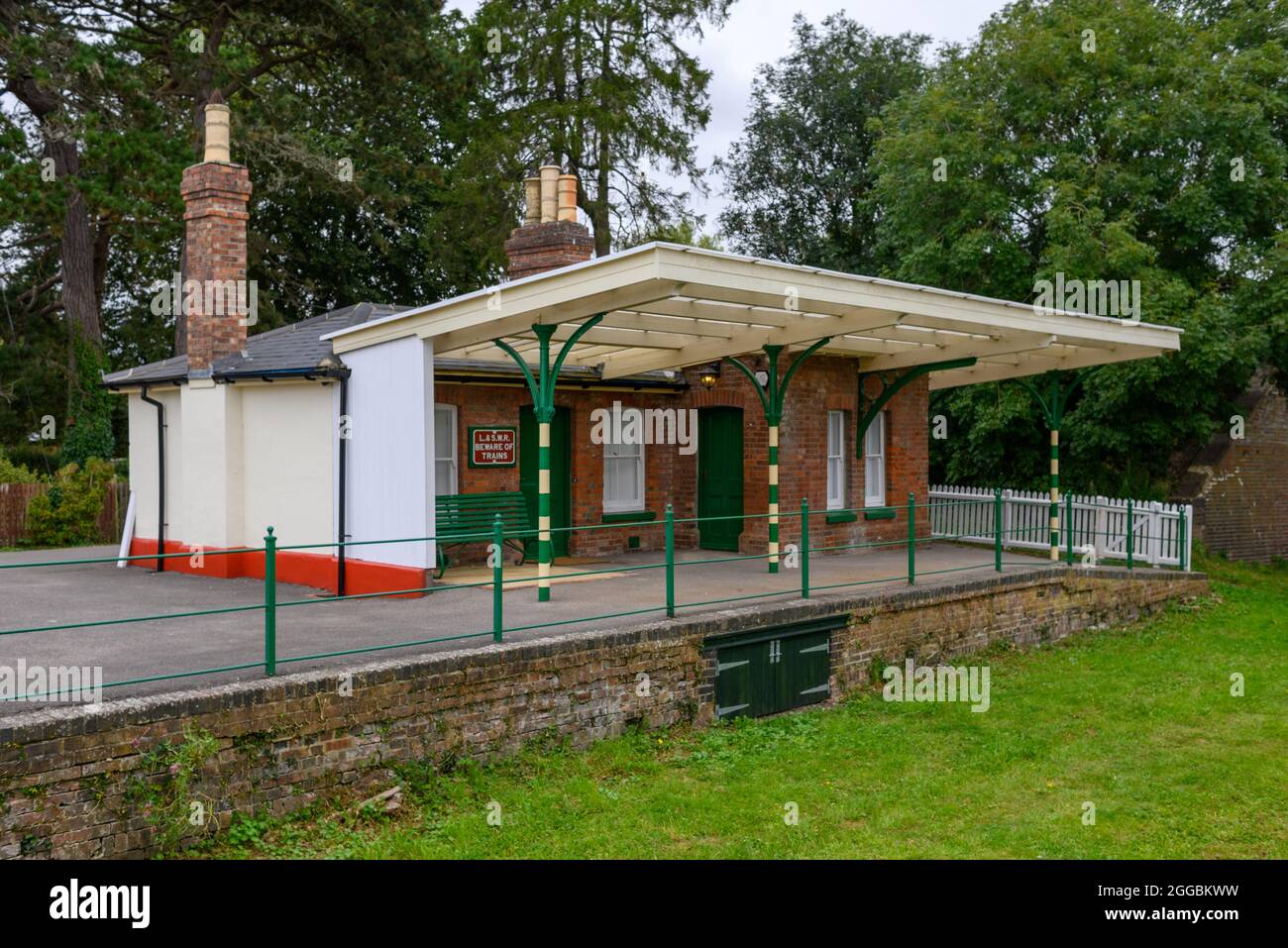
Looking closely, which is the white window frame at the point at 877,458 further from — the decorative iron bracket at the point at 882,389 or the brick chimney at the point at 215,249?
the brick chimney at the point at 215,249

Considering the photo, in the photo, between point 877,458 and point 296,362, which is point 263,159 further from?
point 877,458

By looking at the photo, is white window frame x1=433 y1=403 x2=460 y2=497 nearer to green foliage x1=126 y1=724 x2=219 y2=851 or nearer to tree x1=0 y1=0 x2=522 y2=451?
green foliage x1=126 y1=724 x2=219 y2=851

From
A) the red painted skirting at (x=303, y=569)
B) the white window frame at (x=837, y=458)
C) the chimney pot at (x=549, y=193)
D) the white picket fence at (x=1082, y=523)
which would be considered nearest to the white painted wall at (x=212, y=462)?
the red painted skirting at (x=303, y=569)

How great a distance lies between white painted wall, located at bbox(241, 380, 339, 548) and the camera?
1186 centimetres

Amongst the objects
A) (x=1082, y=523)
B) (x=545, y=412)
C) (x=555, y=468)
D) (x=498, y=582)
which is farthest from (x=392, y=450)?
(x=1082, y=523)

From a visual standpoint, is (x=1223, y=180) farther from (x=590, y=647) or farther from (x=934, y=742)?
(x=590, y=647)

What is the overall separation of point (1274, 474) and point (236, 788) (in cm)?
2050

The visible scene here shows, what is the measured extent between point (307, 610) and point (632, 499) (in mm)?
6172

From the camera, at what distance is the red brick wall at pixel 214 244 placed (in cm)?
1332

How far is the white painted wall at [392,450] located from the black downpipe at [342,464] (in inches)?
2.6

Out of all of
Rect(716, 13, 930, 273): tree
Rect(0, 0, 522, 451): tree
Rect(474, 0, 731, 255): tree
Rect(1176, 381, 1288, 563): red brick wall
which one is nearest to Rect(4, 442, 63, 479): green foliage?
Rect(0, 0, 522, 451): tree

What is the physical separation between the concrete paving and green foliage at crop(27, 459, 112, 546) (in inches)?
202

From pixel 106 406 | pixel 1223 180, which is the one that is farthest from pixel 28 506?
pixel 1223 180
